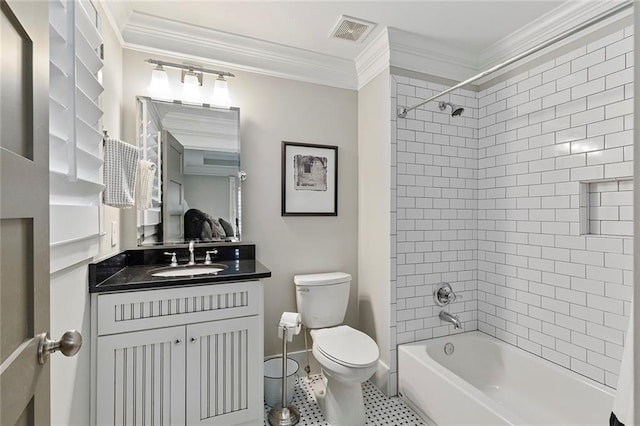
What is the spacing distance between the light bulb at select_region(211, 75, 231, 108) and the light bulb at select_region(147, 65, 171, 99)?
0.29 m

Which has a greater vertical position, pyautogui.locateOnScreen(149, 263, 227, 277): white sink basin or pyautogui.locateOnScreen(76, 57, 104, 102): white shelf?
pyautogui.locateOnScreen(76, 57, 104, 102): white shelf

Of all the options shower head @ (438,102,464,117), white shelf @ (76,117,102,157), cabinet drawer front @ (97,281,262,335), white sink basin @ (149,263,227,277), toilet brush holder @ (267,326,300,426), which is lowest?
toilet brush holder @ (267,326,300,426)

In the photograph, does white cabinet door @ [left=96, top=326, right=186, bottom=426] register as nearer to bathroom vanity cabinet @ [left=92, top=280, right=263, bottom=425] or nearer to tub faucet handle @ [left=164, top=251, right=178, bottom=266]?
bathroom vanity cabinet @ [left=92, top=280, right=263, bottom=425]

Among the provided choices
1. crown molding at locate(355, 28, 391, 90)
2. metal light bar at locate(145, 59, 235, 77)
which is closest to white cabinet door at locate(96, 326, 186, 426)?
metal light bar at locate(145, 59, 235, 77)

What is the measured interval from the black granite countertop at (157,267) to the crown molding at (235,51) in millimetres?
1277

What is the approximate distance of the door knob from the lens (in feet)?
2.20

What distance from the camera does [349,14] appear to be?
196 cm

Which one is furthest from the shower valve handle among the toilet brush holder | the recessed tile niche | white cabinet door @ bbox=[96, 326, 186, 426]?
white cabinet door @ bbox=[96, 326, 186, 426]

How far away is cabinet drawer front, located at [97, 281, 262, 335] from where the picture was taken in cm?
153

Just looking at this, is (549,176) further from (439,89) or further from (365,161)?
(365,161)

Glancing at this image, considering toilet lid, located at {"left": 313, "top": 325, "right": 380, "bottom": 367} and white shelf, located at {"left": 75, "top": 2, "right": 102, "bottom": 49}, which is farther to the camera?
toilet lid, located at {"left": 313, "top": 325, "right": 380, "bottom": 367}

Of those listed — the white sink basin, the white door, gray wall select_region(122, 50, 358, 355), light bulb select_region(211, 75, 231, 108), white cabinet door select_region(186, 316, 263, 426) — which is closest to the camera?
the white door

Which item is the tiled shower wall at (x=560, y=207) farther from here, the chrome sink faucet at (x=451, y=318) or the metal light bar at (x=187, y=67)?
the metal light bar at (x=187, y=67)

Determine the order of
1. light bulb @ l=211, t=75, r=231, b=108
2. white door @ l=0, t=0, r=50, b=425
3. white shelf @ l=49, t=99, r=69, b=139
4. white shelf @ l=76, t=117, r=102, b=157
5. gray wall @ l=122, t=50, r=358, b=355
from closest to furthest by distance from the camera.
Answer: white door @ l=0, t=0, r=50, b=425 → white shelf @ l=49, t=99, r=69, b=139 → white shelf @ l=76, t=117, r=102, b=157 → light bulb @ l=211, t=75, r=231, b=108 → gray wall @ l=122, t=50, r=358, b=355
